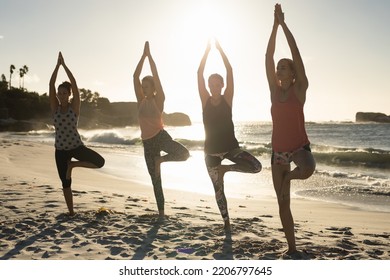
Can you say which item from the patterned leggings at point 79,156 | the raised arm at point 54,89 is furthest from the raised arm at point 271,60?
the raised arm at point 54,89

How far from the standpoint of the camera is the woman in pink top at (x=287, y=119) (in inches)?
192

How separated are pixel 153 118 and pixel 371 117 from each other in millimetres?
122261

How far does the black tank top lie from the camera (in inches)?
243

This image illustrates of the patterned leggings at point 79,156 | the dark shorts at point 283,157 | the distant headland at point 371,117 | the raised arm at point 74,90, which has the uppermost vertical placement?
the distant headland at point 371,117

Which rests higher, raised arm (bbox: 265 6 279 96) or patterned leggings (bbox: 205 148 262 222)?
raised arm (bbox: 265 6 279 96)

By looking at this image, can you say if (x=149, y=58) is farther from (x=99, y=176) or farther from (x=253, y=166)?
(x=99, y=176)

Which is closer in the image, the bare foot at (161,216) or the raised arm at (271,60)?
the raised arm at (271,60)

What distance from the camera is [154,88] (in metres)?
7.30

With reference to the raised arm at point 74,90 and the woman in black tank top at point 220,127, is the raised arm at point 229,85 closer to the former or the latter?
the woman in black tank top at point 220,127

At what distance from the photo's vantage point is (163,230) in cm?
674

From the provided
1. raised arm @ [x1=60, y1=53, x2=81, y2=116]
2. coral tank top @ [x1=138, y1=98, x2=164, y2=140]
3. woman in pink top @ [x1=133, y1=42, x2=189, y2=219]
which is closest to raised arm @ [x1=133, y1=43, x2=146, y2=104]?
woman in pink top @ [x1=133, y1=42, x2=189, y2=219]

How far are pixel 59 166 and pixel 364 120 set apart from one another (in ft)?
411

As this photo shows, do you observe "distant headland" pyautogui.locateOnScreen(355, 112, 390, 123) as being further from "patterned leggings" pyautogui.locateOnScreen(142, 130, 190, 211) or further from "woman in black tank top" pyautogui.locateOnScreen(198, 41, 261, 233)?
"woman in black tank top" pyautogui.locateOnScreen(198, 41, 261, 233)

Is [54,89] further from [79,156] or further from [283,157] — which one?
[283,157]
